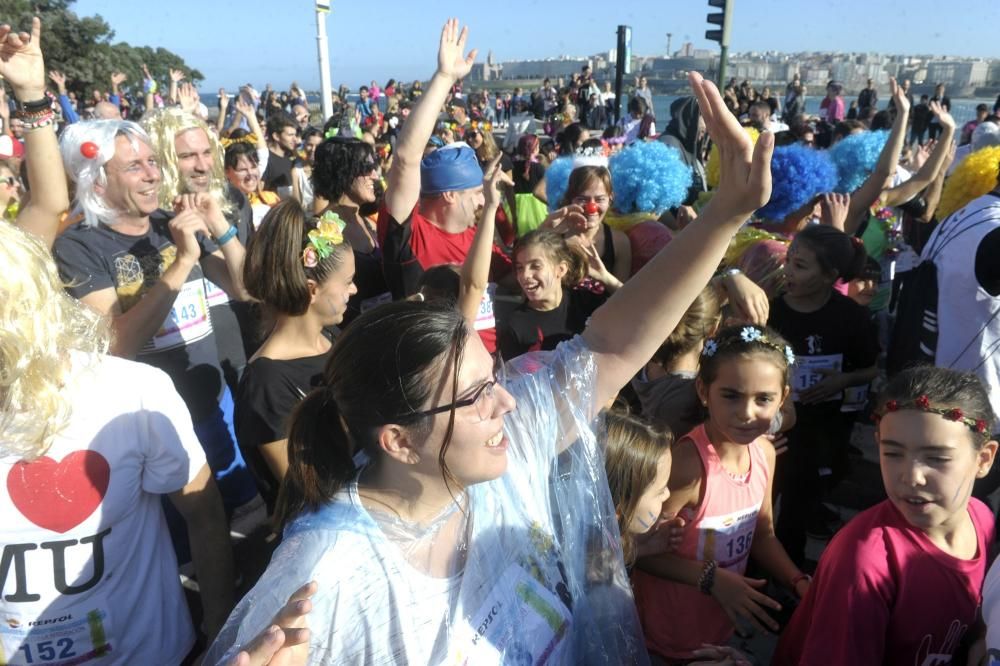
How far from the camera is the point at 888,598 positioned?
5.15 ft

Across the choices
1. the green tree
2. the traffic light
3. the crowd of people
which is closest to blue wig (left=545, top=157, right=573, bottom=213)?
the crowd of people

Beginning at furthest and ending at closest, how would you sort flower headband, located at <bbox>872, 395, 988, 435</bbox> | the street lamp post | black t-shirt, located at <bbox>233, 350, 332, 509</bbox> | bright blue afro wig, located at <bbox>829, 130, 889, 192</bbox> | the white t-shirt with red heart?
the street lamp post
bright blue afro wig, located at <bbox>829, 130, 889, 192</bbox>
black t-shirt, located at <bbox>233, 350, 332, 509</bbox>
flower headband, located at <bbox>872, 395, 988, 435</bbox>
the white t-shirt with red heart

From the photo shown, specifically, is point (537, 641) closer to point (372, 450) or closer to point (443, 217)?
point (372, 450)

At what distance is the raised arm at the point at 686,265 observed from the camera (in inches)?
48.6

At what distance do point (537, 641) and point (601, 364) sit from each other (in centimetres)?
58

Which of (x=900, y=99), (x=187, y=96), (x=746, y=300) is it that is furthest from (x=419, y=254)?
(x=187, y=96)

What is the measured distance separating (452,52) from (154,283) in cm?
164

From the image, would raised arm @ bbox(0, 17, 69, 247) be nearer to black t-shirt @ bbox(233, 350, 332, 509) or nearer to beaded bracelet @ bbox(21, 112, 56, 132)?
beaded bracelet @ bbox(21, 112, 56, 132)

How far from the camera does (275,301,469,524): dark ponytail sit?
1.27 m

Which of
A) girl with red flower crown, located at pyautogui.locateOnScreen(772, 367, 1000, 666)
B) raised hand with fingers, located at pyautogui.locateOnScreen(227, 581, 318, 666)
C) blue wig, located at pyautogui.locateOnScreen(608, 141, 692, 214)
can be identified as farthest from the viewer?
blue wig, located at pyautogui.locateOnScreen(608, 141, 692, 214)

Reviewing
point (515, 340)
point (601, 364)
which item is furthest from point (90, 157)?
point (601, 364)

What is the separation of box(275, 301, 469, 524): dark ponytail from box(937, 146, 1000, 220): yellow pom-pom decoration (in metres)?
3.31

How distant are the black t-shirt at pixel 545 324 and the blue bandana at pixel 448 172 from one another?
0.78 m

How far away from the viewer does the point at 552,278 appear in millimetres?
3025
